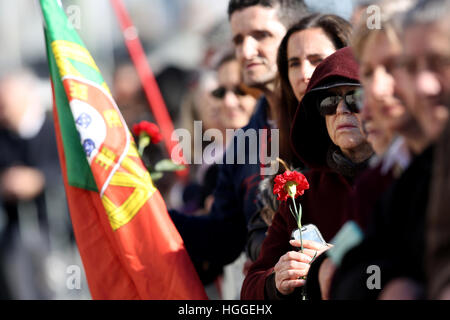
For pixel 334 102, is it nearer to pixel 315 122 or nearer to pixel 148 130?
pixel 315 122

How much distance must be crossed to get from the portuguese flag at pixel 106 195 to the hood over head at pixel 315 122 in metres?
0.71

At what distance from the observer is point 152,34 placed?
28.2ft

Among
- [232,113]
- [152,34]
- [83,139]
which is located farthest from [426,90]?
[152,34]

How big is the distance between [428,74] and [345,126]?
875 millimetres

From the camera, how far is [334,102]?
87.0 inches

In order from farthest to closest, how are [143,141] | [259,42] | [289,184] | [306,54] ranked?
[259,42] < [143,141] < [306,54] < [289,184]

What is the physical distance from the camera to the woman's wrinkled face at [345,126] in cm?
211

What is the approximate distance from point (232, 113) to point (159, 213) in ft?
4.57

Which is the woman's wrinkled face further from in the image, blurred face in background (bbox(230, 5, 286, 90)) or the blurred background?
blurred face in background (bbox(230, 5, 286, 90))

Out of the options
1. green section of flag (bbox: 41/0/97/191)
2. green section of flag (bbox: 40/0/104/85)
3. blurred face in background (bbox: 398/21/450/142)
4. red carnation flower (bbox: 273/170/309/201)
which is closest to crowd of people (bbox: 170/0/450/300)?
blurred face in background (bbox: 398/21/450/142)

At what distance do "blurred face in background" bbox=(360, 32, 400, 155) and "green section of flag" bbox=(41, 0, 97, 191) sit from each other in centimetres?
166

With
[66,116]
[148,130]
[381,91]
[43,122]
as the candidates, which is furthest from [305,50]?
[43,122]

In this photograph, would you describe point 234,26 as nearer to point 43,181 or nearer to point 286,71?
point 286,71

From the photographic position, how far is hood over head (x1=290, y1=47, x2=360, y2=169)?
222cm
